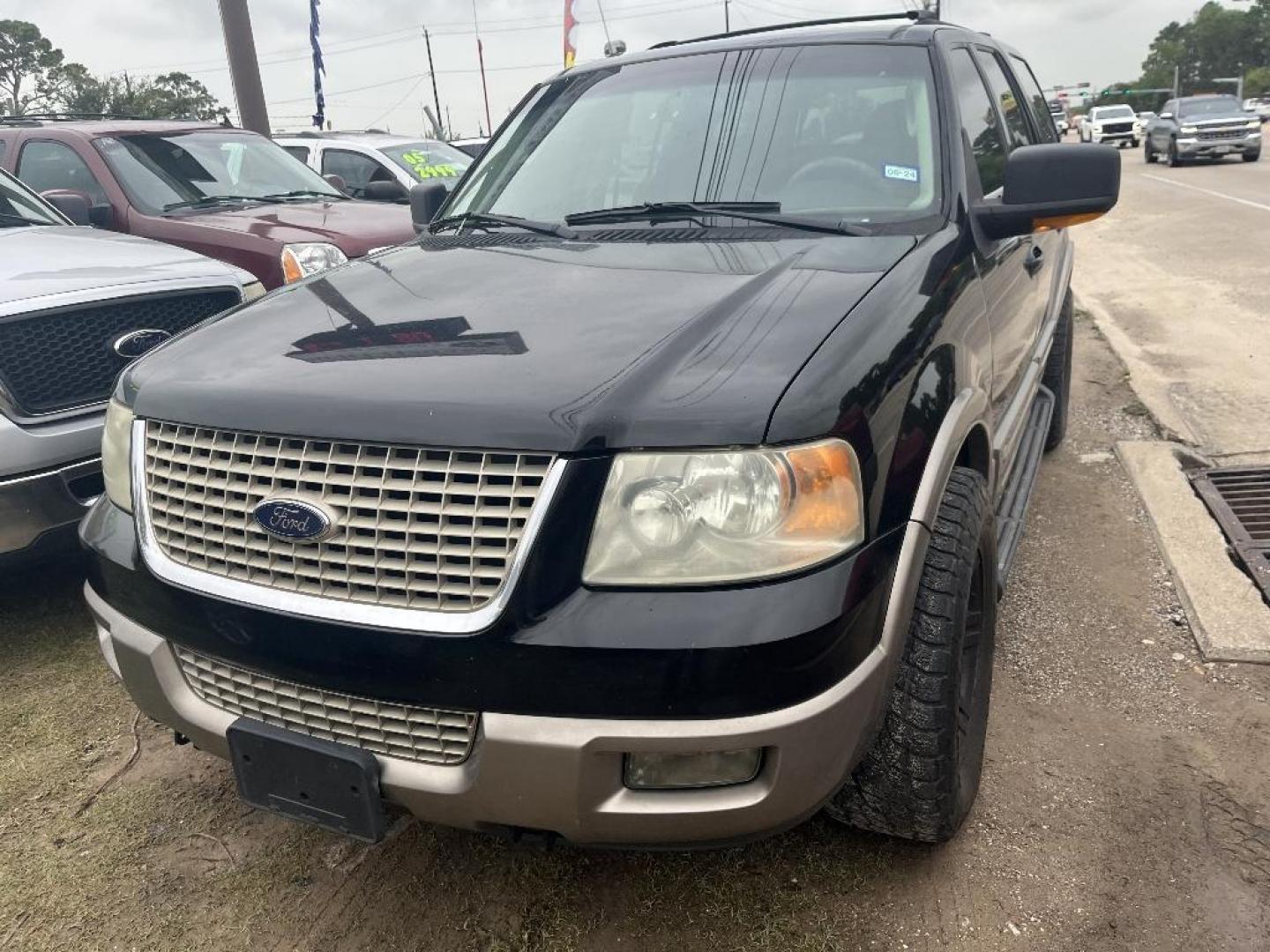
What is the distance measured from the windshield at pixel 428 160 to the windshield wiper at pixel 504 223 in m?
6.27

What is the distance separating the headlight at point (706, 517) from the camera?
5.26 ft

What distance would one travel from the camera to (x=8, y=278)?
341 centimetres

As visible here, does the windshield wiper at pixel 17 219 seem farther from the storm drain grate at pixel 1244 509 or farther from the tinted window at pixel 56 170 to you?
the storm drain grate at pixel 1244 509

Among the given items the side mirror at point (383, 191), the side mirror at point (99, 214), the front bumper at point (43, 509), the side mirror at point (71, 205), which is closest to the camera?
the front bumper at point (43, 509)

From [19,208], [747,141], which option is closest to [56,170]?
[19,208]

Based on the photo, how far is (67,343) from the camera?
11.0 feet

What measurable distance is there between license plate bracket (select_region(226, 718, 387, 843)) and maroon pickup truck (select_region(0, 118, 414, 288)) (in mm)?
3545

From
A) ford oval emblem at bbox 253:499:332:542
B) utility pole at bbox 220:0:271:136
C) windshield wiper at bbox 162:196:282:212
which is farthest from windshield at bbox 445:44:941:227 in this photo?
utility pole at bbox 220:0:271:136

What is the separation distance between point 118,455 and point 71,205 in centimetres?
352

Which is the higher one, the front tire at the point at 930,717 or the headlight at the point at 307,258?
the headlight at the point at 307,258

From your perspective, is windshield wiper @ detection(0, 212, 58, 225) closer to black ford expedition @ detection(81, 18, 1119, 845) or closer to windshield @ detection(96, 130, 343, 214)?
windshield @ detection(96, 130, 343, 214)

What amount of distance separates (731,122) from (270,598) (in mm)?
1814

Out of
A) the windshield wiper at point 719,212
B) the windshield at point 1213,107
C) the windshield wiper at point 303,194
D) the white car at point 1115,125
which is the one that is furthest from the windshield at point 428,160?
the white car at point 1115,125

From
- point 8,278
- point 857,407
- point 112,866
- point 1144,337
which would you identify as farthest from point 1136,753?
point 1144,337
